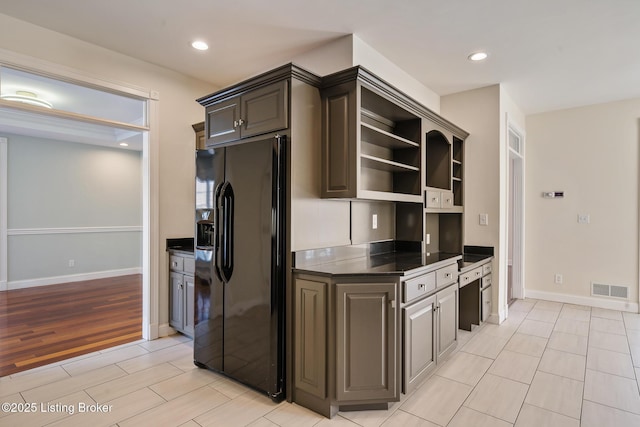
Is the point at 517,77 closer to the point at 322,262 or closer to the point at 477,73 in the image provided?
the point at 477,73

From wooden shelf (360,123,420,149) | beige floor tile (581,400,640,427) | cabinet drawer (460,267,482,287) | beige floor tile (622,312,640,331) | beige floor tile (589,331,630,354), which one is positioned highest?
wooden shelf (360,123,420,149)

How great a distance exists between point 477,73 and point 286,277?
3.08 m

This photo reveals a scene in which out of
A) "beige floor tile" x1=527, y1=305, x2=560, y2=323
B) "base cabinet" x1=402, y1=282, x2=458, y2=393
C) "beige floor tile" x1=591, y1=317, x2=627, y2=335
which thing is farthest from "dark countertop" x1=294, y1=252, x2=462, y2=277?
"beige floor tile" x1=591, y1=317, x2=627, y2=335

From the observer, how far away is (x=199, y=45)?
3.10m

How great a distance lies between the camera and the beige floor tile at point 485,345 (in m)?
3.19

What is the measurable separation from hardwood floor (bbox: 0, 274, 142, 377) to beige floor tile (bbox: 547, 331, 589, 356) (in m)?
4.32

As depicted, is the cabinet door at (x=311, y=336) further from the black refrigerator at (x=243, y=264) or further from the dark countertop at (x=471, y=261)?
the dark countertop at (x=471, y=261)

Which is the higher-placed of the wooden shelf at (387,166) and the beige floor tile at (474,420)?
the wooden shelf at (387,166)

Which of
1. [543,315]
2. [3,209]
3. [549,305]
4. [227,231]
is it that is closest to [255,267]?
[227,231]

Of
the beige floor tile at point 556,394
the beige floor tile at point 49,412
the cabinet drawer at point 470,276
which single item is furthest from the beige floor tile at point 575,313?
the beige floor tile at point 49,412

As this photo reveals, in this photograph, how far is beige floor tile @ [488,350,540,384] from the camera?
8.98 feet

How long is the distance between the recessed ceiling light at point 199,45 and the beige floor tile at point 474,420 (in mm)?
3549

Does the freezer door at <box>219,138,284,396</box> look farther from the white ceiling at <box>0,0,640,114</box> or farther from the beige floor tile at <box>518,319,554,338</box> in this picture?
Answer: the beige floor tile at <box>518,319,554,338</box>

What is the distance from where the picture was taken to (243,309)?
2543 millimetres
